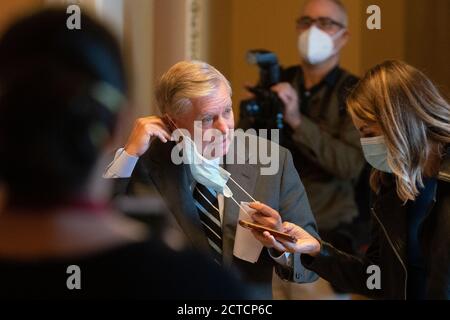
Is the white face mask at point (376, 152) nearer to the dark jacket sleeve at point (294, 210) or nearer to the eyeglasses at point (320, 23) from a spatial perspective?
the dark jacket sleeve at point (294, 210)

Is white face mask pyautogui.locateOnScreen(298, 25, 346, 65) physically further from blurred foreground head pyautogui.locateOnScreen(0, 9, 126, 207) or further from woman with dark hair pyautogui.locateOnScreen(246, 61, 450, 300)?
blurred foreground head pyautogui.locateOnScreen(0, 9, 126, 207)

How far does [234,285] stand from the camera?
135cm

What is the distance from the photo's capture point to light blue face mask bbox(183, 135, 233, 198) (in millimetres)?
1758

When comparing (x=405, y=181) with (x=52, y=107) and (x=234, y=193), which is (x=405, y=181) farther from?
(x=52, y=107)

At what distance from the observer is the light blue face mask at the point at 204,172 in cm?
176

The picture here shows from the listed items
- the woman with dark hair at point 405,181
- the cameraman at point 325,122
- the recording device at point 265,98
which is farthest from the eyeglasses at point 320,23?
the woman with dark hair at point 405,181

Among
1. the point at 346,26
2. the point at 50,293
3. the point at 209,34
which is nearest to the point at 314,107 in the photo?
the point at 346,26

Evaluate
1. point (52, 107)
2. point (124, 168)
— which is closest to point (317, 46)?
point (124, 168)

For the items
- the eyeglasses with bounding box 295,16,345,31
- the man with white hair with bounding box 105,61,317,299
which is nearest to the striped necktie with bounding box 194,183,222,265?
the man with white hair with bounding box 105,61,317,299

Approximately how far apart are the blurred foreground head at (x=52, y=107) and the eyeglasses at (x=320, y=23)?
0.69 m

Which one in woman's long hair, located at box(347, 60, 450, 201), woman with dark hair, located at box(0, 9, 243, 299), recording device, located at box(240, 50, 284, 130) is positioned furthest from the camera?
recording device, located at box(240, 50, 284, 130)

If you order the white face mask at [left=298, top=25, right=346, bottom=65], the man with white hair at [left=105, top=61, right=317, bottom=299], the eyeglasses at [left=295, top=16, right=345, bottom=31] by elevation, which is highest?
the eyeglasses at [left=295, top=16, right=345, bottom=31]

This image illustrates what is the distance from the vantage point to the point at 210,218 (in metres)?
1.76
